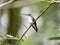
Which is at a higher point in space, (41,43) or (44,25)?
(44,25)

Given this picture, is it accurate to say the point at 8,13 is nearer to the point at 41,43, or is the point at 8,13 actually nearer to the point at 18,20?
the point at 18,20

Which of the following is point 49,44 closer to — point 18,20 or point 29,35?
point 29,35

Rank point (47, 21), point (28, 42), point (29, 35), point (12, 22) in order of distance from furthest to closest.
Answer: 1. point (12, 22)
2. point (47, 21)
3. point (29, 35)
4. point (28, 42)

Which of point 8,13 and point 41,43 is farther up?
point 8,13

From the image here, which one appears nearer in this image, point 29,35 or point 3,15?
point 29,35

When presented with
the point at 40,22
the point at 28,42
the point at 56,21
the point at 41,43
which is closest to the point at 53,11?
the point at 56,21

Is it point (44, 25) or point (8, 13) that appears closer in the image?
point (44, 25)

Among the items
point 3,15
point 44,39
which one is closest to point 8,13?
point 3,15

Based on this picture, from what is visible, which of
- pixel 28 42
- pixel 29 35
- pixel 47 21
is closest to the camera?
pixel 28 42

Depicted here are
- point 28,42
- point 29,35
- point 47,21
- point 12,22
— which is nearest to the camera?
point 28,42
